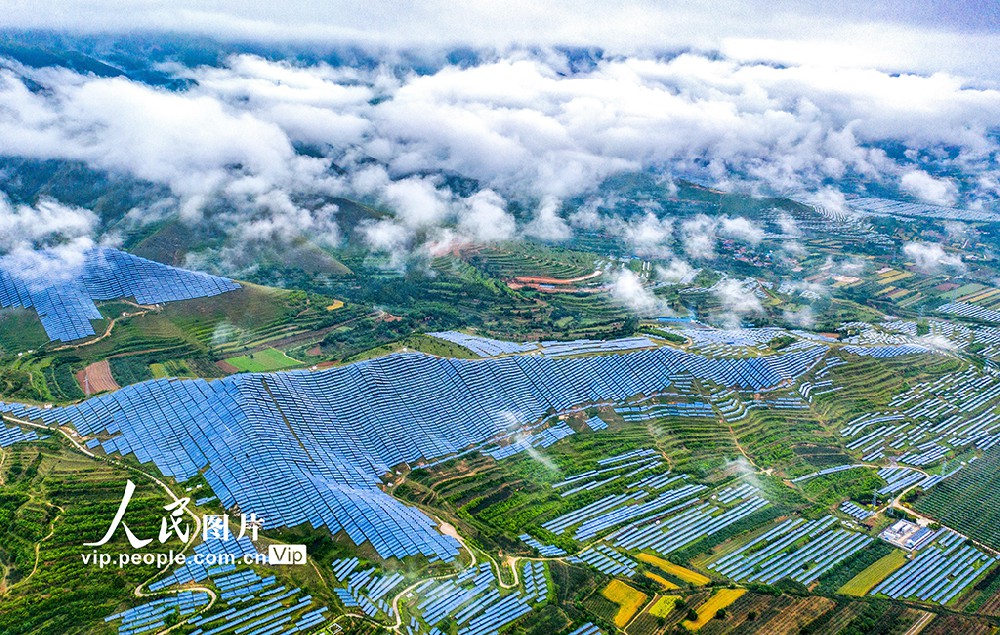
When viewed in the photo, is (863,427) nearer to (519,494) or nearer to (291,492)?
(519,494)

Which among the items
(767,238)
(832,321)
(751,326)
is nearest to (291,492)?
(751,326)

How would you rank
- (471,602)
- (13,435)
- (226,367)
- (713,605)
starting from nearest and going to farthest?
1. (471,602)
2. (713,605)
3. (13,435)
4. (226,367)

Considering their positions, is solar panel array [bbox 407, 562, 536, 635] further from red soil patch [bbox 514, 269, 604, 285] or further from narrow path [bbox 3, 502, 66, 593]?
red soil patch [bbox 514, 269, 604, 285]

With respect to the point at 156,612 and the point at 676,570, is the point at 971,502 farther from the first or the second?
the point at 156,612

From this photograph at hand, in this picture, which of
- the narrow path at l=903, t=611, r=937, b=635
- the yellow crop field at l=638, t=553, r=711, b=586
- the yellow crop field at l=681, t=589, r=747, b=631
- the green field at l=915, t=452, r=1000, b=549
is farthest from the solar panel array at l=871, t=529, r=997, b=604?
the yellow crop field at l=638, t=553, r=711, b=586

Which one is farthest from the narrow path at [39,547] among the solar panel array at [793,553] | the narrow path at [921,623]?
the narrow path at [921,623]

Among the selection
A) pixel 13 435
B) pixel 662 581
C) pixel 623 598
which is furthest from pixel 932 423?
pixel 13 435

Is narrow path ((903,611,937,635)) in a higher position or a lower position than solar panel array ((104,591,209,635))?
lower
